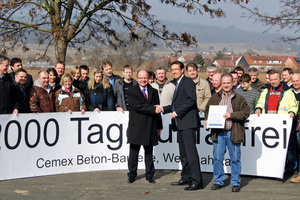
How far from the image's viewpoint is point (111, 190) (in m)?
7.05

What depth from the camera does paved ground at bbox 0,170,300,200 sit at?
22.0ft

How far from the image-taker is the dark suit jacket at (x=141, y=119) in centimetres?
735

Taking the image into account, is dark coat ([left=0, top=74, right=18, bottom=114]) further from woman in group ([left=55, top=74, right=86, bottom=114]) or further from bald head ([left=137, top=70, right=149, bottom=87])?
bald head ([left=137, top=70, right=149, bottom=87])

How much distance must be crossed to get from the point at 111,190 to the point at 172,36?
7.40 meters

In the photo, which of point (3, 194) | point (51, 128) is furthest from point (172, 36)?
point (3, 194)

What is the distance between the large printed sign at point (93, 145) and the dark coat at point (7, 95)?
177mm

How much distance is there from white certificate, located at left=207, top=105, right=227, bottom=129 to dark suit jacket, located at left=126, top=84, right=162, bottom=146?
3.36 feet

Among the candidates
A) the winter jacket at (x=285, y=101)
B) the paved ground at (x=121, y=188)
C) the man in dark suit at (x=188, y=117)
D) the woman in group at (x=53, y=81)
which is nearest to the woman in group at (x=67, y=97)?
the woman in group at (x=53, y=81)

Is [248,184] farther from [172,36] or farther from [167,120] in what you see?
[172,36]

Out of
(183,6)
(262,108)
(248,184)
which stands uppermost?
(183,6)

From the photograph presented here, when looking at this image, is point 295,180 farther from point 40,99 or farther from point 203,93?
point 40,99

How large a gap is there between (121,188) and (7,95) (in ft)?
9.03

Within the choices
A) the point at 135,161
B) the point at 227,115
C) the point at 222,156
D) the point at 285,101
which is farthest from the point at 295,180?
the point at 135,161

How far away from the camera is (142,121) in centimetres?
744
